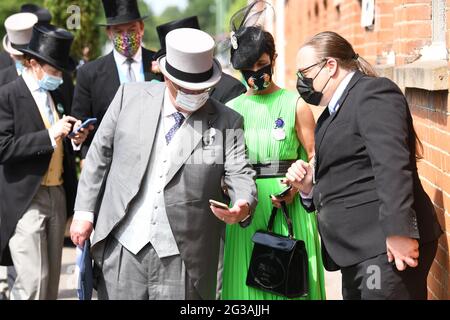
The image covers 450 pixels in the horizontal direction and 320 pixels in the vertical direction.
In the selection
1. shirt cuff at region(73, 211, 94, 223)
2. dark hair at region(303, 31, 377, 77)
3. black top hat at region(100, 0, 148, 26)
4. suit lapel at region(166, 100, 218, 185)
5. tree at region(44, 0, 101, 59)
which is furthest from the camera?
tree at region(44, 0, 101, 59)

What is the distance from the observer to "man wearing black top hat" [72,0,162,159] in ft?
22.5

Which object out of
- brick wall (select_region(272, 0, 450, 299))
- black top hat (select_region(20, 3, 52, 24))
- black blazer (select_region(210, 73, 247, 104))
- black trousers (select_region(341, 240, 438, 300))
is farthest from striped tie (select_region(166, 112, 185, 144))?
black top hat (select_region(20, 3, 52, 24))

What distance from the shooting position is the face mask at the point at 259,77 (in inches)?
223

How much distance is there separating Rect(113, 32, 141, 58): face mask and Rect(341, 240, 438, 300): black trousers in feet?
10.4

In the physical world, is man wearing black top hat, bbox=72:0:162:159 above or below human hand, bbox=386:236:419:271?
below

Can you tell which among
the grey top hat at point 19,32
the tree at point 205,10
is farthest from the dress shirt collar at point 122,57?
the tree at point 205,10

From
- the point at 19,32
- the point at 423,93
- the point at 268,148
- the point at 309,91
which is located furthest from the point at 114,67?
the point at 309,91

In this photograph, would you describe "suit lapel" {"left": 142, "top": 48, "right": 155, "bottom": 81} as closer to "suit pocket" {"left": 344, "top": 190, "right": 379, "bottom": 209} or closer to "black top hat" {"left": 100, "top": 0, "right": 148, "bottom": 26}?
"black top hat" {"left": 100, "top": 0, "right": 148, "bottom": 26}

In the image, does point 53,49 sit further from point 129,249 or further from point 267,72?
point 129,249

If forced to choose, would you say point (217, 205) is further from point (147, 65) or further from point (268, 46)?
point (147, 65)

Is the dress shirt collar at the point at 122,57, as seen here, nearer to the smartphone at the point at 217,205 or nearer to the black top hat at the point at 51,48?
the black top hat at the point at 51,48

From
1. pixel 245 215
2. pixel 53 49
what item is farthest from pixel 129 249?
pixel 53 49
